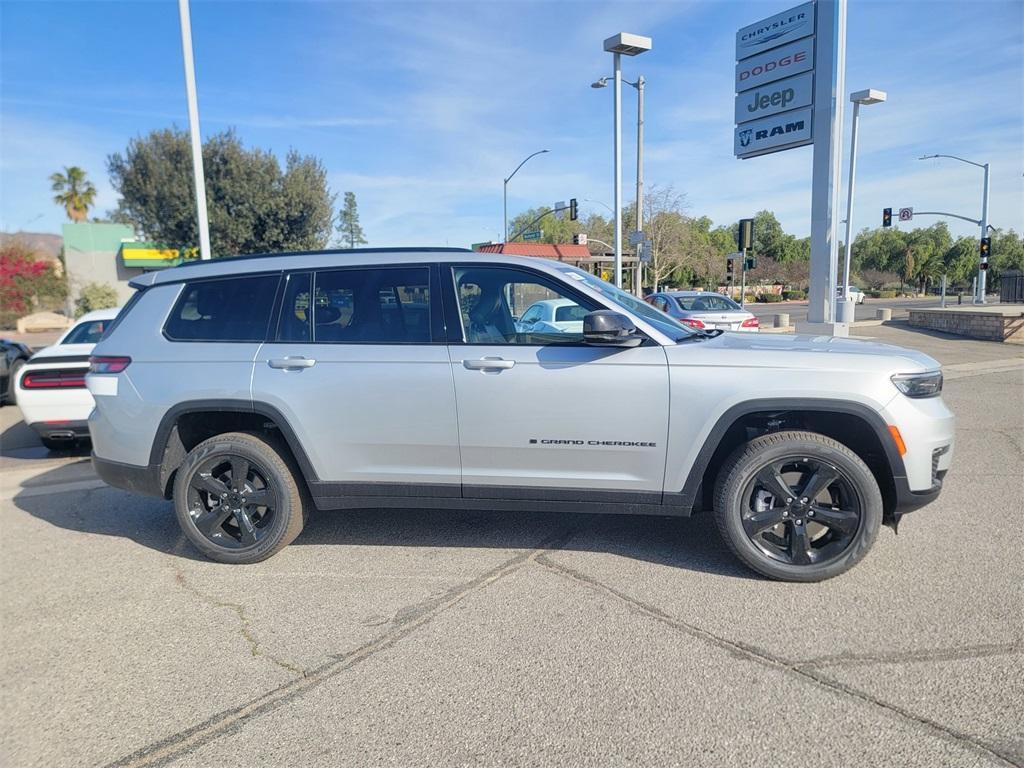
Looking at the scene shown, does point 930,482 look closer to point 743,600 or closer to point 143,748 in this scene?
point 743,600

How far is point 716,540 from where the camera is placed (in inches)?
183

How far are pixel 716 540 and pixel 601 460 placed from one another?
119 centimetres

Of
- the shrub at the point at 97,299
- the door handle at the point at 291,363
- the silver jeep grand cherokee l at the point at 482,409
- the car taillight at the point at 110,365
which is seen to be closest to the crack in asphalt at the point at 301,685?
the silver jeep grand cherokee l at the point at 482,409

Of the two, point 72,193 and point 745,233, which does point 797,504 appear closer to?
point 745,233

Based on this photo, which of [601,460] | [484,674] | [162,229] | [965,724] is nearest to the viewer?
[965,724]

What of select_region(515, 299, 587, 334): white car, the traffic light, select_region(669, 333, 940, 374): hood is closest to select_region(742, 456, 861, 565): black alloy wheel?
select_region(669, 333, 940, 374): hood

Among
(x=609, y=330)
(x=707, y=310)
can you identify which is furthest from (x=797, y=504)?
(x=707, y=310)

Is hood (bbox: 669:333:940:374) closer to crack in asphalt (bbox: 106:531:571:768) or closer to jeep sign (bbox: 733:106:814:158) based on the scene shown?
crack in asphalt (bbox: 106:531:571:768)

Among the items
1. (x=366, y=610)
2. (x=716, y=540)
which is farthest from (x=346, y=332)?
(x=716, y=540)

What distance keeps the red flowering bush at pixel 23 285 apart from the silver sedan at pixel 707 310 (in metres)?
34.4

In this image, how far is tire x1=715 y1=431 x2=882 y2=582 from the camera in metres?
3.85

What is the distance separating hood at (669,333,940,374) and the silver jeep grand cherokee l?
16 millimetres

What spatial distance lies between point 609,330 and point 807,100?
12.0 meters

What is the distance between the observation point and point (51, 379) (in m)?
7.16
